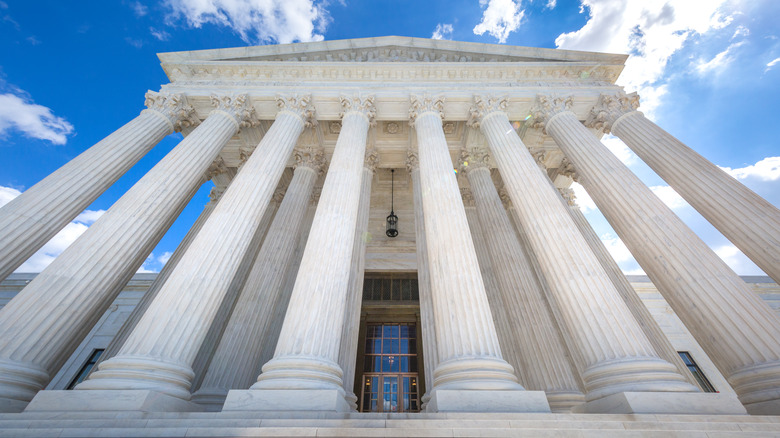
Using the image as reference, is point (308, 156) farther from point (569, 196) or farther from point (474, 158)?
point (569, 196)

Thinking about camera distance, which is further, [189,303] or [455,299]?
[455,299]

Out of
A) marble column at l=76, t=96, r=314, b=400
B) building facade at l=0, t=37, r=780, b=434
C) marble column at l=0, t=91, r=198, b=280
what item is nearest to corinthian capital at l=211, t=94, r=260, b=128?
building facade at l=0, t=37, r=780, b=434

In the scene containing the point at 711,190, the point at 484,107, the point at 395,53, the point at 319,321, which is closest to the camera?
the point at 319,321

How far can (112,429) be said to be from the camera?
17.4 ft

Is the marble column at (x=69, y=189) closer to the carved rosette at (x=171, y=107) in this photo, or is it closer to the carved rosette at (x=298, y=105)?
the carved rosette at (x=171, y=107)

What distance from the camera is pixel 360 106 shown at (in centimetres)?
1612

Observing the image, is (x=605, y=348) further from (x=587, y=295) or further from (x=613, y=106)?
(x=613, y=106)

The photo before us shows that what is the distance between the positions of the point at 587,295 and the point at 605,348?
1438 millimetres

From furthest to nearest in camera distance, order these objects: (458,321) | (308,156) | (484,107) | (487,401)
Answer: (308,156), (484,107), (458,321), (487,401)

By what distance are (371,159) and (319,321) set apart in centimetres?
1227

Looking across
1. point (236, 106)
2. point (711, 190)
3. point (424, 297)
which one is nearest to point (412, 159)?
point (424, 297)

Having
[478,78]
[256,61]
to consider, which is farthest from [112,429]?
[478,78]

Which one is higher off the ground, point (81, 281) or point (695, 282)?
point (695, 282)

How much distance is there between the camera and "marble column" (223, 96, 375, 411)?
21.4 ft
